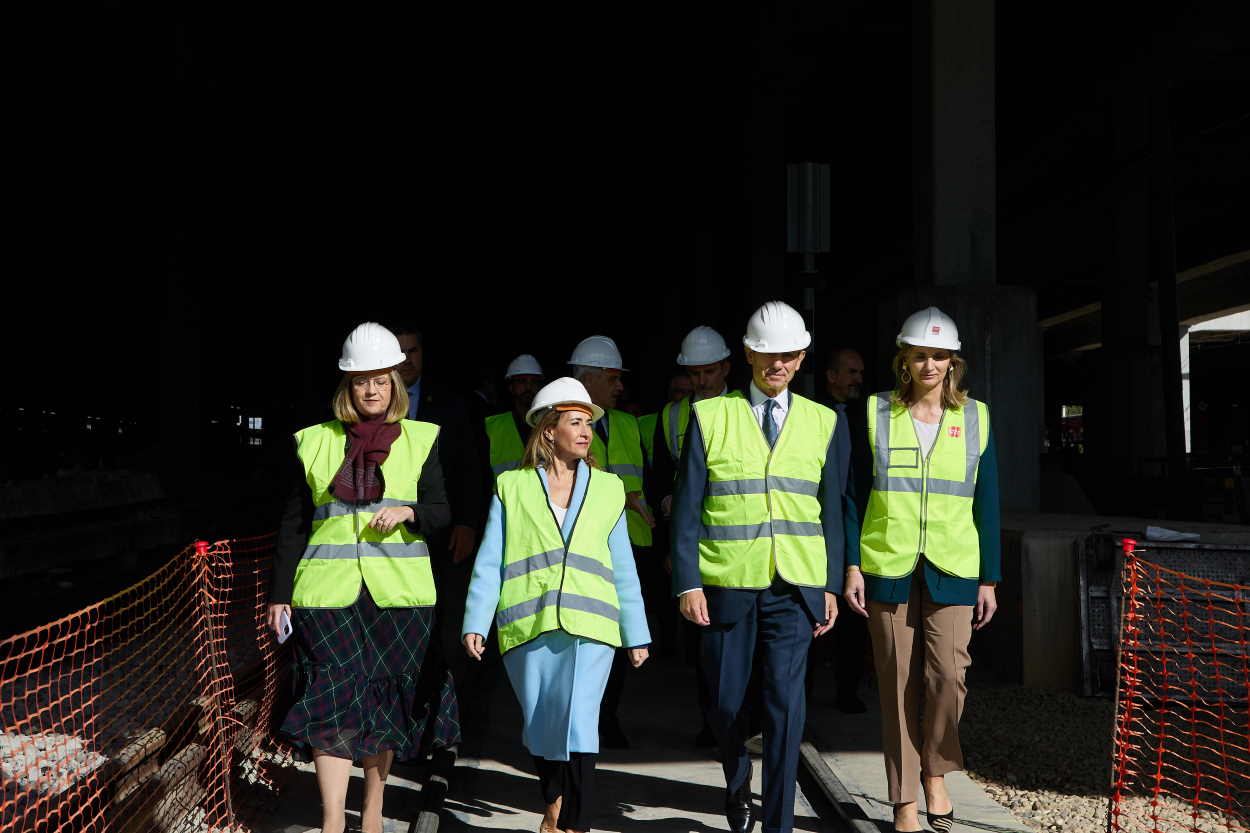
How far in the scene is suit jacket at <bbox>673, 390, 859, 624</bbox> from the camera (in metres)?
5.14

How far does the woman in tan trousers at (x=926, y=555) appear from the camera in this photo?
17.4ft

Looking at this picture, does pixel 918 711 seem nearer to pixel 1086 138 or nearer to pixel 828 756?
pixel 828 756

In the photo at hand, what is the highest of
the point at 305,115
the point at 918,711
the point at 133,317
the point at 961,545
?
the point at 305,115

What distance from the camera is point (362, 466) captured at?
200 inches

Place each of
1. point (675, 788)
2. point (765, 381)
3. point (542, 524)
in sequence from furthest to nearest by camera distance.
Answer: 1. point (675, 788)
2. point (765, 381)
3. point (542, 524)

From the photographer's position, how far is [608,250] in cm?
3519

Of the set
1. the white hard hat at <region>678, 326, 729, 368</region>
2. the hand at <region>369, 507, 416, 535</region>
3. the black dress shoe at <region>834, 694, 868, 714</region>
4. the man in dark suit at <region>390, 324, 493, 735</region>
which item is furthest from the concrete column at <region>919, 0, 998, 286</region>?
the hand at <region>369, 507, 416, 535</region>

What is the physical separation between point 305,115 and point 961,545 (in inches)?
709

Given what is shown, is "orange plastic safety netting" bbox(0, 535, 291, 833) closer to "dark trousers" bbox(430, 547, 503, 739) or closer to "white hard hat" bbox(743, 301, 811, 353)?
"dark trousers" bbox(430, 547, 503, 739)

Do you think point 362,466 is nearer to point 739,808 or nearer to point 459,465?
point 459,465

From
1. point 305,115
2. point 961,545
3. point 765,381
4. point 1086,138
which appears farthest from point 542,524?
point 1086,138

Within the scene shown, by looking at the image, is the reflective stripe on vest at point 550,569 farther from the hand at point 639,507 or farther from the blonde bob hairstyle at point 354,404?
the hand at point 639,507

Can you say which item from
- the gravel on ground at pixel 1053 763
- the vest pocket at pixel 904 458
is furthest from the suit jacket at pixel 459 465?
the gravel on ground at pixel 1053 763

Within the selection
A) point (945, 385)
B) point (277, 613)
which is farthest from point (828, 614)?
point (277, 613)
